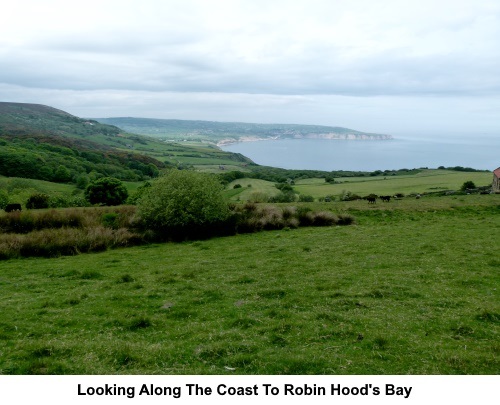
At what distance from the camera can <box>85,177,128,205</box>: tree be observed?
191ft

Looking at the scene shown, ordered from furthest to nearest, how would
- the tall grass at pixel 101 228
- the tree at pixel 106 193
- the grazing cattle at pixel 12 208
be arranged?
1. the tree at pixel 106 193
2. the grazing cattle at pixel 12 208
3. the tall grass at pixel 101 228

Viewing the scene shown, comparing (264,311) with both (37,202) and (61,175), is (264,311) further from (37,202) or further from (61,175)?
(61,175)

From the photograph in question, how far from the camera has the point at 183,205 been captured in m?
29.5

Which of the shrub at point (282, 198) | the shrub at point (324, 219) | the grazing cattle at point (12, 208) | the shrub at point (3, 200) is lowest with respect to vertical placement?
the shrub at point (3, 200)

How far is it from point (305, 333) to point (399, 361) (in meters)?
2.32

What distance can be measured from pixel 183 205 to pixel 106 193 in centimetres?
3384

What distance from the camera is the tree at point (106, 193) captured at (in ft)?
191

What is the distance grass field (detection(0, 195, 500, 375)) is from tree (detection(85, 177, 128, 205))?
3742 centimetres

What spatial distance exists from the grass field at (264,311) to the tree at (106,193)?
37.4 m

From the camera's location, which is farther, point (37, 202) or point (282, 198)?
point (282, 198)

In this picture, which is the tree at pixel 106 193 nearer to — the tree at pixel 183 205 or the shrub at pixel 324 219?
the tree at pixel 183 205

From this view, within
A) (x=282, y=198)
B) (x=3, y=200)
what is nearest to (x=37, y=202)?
(x=3, y=200)

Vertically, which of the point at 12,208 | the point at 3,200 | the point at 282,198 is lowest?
the point at 3,200

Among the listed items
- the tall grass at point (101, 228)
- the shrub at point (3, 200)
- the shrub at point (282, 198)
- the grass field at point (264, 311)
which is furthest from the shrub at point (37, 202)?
the shrub at point (282, 198)
